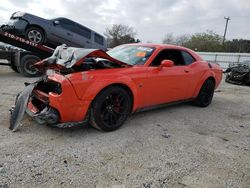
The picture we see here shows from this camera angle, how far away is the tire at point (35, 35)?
7987 mm

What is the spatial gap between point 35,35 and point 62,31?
3.48 ft

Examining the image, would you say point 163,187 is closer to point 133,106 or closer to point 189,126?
point 133,106

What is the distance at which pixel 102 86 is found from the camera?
317cm

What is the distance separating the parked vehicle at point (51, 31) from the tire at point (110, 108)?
6.06 meters

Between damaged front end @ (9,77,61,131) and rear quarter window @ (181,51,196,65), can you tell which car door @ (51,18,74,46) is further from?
rear quarter window @ (181,51,196,65)

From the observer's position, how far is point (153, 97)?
4.03m

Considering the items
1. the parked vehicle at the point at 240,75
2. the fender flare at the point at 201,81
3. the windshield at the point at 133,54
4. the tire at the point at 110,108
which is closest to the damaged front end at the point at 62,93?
the tire at the point at 110,108

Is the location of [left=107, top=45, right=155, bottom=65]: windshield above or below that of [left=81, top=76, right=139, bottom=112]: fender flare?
above

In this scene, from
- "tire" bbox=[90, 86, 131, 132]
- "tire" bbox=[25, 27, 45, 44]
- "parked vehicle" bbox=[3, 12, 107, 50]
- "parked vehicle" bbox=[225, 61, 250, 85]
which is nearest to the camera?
"tire" bbox=[90, 86, 131, 132]

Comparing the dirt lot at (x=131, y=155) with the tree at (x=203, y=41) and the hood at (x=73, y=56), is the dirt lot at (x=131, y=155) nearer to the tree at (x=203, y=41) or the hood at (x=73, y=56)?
the hood at (x=73, y=56)

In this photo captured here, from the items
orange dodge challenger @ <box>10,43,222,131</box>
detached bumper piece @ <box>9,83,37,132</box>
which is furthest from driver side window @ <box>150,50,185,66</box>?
detached bumper piece @ <box>9,83,37,132</box>

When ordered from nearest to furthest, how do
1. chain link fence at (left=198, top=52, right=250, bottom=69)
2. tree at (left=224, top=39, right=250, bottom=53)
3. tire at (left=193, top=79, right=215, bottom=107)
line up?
tire at (left=193, top=79, right=215, bottom=107), chain link fence at (left=198, top=52, right=250, bottom=69), tree at (left=224, top=39, right=250, bottom=53)

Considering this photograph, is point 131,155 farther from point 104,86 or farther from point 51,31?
point 51,31

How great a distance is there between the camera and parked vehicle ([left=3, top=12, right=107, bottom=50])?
7.80 metres
